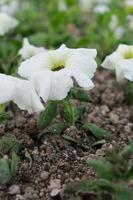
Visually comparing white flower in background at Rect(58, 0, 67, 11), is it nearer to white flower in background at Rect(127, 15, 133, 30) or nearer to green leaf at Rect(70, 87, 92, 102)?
white flower in background at Rect(127, 15, 133, 30)

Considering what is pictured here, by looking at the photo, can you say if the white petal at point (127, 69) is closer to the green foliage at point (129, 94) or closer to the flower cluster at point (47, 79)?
the flower cluster at point (47, 79)

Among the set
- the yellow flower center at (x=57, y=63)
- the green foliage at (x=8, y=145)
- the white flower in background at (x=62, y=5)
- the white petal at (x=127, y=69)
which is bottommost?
the white flower in background at (x=62, y=5)

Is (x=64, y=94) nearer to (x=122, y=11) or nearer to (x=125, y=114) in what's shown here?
(x=125, y=114)

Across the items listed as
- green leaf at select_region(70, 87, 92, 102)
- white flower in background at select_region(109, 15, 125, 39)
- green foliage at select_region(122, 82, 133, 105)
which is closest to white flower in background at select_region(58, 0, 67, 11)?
white flower in background at select_region(109, 15, 125, 39)

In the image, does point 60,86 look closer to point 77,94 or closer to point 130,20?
point 77,94

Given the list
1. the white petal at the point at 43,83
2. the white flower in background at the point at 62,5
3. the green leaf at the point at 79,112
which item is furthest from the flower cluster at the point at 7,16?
the white petal at the point at 43,83
